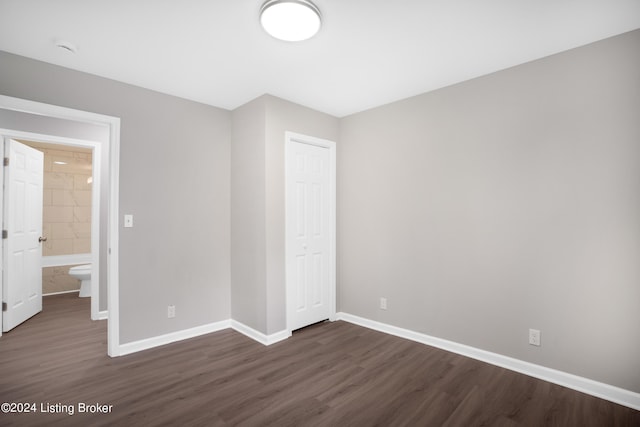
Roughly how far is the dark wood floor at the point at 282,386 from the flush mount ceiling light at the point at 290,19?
250 cm

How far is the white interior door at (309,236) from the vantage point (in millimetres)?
3453

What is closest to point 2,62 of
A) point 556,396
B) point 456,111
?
point 456,111

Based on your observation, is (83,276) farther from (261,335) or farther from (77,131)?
(261,335)

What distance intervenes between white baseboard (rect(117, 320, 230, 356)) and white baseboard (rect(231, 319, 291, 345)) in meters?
0.22

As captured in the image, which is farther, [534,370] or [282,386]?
[534,370]

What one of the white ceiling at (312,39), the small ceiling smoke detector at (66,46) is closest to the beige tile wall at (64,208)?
the white ceiling at (312,39)

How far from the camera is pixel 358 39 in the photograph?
2227mm

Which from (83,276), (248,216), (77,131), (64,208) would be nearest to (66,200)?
(64,208)

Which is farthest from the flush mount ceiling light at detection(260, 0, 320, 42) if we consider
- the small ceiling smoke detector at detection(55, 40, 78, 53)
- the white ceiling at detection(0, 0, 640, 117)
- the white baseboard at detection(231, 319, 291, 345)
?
the white baseboard at detection(231, 319, 291, 345)

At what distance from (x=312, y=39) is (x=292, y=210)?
5.73 feet

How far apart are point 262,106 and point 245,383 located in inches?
101

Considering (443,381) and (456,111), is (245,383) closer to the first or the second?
(443,381)

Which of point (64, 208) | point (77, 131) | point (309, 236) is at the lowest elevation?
point (309, 236)

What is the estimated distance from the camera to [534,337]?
2.49 meters
